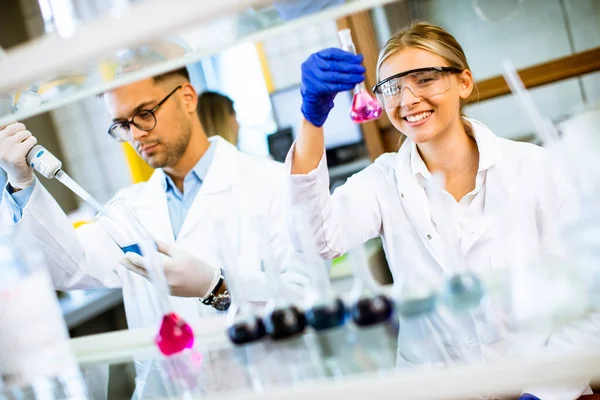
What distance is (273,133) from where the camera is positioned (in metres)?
3.28

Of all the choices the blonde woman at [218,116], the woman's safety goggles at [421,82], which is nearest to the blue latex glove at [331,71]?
the woman's safety goggles at [421,82]

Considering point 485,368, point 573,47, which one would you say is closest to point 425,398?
point 485,368

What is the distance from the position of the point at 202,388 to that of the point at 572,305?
0.73 meters

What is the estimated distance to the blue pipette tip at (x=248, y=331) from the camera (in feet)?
4.17

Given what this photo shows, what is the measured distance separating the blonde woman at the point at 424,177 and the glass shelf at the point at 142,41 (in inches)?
12.2

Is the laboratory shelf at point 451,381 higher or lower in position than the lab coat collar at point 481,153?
lower

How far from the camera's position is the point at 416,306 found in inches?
47.2

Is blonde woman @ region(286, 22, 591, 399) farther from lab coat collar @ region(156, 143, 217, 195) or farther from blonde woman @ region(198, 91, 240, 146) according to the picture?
blonde woman @ region(198, 91, 240, 146)

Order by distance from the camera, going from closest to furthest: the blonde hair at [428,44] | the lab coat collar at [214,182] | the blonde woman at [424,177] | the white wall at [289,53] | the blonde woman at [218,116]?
the blonde woman at [424,177]
the blonde hair at [428,44]
the lab coat collar at [214,182]
the blonde woman at [218,116]
the white wall at [289,53]

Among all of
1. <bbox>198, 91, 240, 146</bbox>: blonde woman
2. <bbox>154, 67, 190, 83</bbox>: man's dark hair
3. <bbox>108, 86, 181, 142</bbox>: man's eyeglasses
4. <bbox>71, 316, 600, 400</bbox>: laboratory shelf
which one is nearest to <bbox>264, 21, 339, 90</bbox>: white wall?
<bbox>198, 91, 240, 146</bbox>: blonde woman

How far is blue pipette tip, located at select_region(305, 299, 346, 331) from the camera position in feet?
3.95

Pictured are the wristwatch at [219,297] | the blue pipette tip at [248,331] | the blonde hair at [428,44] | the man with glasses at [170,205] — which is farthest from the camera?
the man with glasses at [170,205]

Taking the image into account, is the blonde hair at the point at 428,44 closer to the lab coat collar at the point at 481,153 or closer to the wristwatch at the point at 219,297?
the lab coat collar at the point at 481,153

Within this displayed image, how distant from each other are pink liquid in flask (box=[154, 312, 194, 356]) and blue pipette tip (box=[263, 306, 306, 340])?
21 cm
